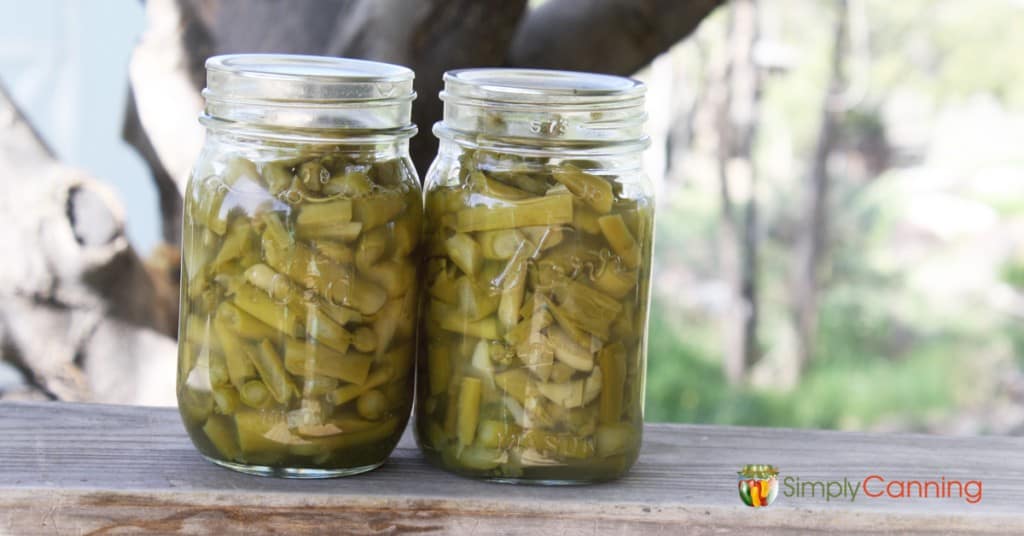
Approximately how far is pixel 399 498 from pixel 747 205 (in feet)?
12.1

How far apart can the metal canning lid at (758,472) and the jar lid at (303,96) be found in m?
0.38

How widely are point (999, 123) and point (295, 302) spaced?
18.9 ft

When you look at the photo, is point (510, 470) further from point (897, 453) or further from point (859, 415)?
point (859, 415)

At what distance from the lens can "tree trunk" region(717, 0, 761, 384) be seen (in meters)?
4.06

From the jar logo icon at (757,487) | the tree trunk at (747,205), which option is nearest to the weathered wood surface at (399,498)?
the jar logo icon at (757,487)

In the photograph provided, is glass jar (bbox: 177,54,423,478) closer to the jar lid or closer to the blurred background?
the jar lid

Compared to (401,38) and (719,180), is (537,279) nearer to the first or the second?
(401,38)

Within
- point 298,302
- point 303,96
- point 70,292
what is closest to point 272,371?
point 298,302

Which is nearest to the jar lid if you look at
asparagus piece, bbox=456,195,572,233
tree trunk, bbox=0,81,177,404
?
asparagus piece, bbox=456,195,572,233

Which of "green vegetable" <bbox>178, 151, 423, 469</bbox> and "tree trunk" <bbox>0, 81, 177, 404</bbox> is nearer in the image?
"green vegetable" <bbox>178, 151, 423, 469</bbox>

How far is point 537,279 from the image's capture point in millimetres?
835

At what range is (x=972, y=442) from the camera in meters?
1.06

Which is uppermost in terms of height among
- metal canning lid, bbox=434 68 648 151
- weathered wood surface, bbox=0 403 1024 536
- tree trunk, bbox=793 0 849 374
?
metal canning lid, bbox=434 68 648 151

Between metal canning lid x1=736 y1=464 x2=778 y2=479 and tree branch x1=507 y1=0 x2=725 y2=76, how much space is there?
799 mm
